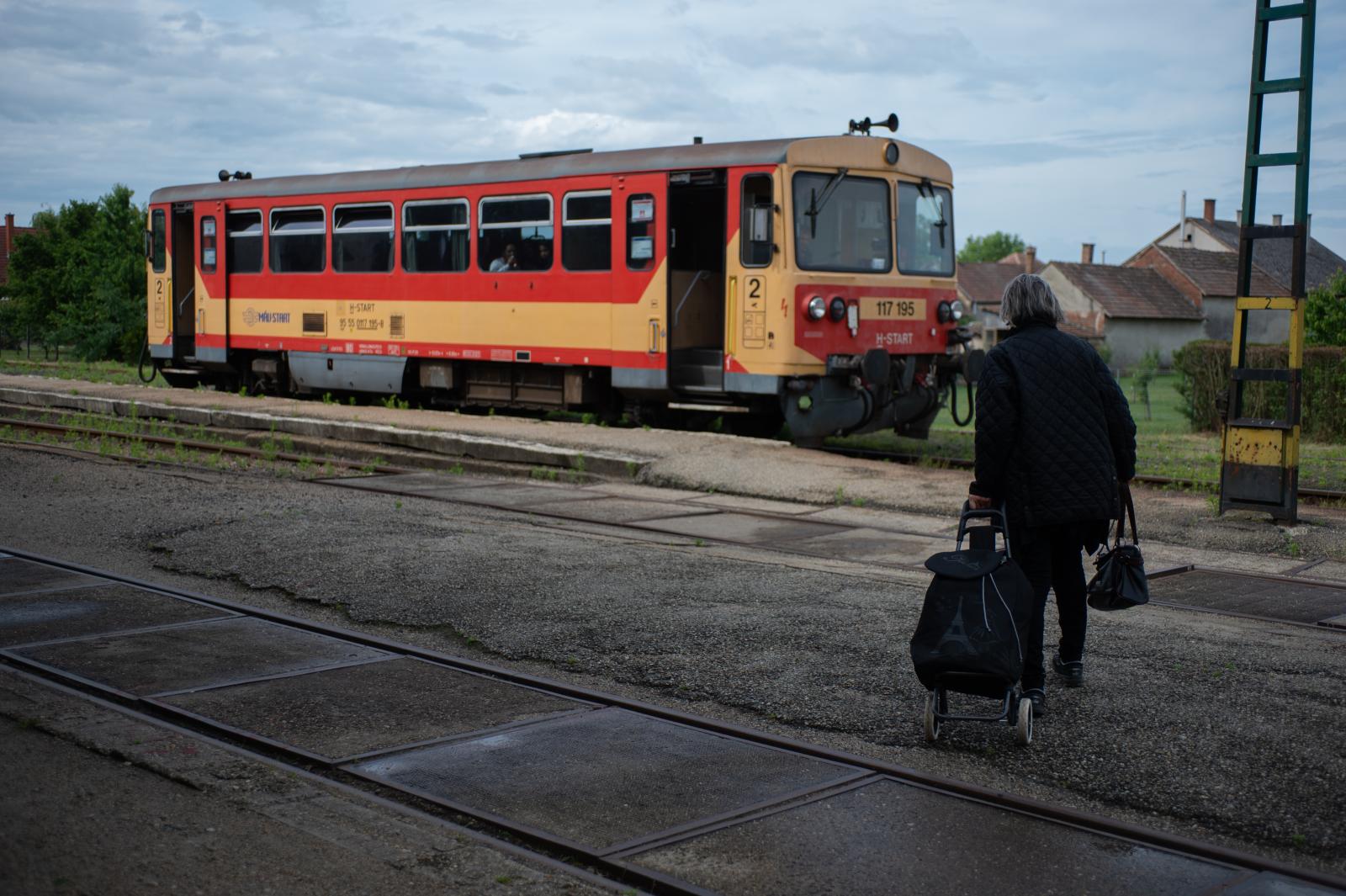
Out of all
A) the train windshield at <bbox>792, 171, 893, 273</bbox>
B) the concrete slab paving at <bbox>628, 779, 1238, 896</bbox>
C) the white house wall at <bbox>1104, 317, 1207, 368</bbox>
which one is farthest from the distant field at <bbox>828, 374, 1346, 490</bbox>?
the white house wall at <bbox>1104, 317, 1207, 368</bbox>

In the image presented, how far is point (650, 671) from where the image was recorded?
6.45m

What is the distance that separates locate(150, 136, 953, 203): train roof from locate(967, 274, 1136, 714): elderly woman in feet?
32.0

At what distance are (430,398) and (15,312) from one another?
38.4m

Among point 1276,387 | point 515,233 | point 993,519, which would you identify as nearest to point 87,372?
point 515,233

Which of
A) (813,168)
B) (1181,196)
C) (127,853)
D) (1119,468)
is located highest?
(1181,196)

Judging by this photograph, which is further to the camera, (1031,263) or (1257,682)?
(1031,263)

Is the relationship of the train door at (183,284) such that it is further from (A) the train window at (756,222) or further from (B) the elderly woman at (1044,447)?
(B) the elderly woman at (1044,447)

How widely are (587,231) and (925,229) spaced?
13.2 feet

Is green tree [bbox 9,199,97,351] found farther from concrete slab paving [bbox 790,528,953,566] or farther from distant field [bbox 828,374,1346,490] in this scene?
concrete slab paving [bbox 790,528,953,566]

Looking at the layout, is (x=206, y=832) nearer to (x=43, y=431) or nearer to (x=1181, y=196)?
(x=43, y=431)

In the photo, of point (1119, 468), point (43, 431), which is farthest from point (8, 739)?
point (43, 431)

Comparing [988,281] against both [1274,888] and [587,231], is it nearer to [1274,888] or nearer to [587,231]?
[587,231]

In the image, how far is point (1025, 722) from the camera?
528 centimetres

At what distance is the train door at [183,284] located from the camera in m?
23.4
